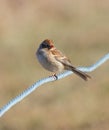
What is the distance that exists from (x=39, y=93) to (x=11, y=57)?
7.03 ft

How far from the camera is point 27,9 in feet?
54.3

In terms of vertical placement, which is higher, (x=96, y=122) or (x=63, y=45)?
(x=63, y=45)

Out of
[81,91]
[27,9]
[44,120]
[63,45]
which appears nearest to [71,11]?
[27,9]

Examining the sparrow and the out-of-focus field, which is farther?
the out-of-focus field

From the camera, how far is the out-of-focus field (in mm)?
10492

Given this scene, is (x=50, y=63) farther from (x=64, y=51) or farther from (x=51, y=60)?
(x=64, y=51)

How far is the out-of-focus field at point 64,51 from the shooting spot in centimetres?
1049

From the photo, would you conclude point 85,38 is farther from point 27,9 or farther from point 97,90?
point 97,90

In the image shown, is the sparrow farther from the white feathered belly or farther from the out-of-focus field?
the out-of-focus field

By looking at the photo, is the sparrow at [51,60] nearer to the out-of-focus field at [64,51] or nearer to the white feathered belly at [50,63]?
the white feathered belly at [50,63]

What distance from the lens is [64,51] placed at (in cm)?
1403

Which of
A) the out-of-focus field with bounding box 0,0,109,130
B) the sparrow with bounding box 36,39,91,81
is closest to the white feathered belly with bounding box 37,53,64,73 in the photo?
the sparrow with bounding box 36,39,91,81

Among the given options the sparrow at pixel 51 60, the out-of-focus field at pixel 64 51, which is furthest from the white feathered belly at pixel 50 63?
the out-of-focus field at pixel 64 51

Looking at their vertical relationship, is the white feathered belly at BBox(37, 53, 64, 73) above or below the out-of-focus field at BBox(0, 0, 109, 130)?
below
